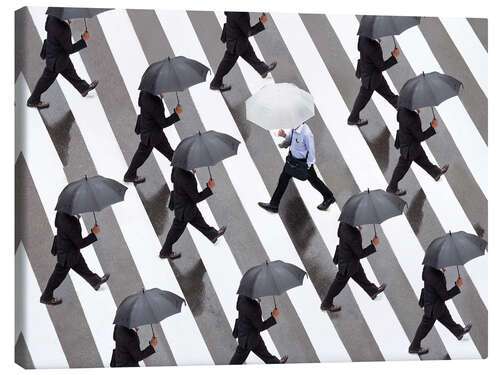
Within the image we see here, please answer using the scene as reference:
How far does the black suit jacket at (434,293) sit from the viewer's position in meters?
24.5

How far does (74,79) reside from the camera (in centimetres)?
2473

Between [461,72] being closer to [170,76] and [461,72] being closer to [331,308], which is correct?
[331,308]

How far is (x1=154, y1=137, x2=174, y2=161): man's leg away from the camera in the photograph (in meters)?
24.6

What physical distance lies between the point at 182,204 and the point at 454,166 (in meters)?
4.15

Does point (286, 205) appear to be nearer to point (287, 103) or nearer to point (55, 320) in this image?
point (287, 103)

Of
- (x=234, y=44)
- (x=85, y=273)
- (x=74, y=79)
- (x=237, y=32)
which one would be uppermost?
(x=74, y=79)

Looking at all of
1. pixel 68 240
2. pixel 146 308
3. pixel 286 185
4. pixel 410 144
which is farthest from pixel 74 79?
pixel 410 144

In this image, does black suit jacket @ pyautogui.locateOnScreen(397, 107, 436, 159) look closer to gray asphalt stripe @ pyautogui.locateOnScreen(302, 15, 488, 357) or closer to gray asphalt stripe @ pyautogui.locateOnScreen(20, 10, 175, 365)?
gray asphalt stripe @ pyautogui.locateOnScreen(302, 15, 488, 357)

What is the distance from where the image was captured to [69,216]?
78.6ft

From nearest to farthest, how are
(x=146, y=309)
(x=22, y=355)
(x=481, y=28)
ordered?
(x=146, y=309) → (x=22, y=355) → (x=481, y=28)

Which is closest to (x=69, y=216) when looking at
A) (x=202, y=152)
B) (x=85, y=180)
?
(x=85, y=180)

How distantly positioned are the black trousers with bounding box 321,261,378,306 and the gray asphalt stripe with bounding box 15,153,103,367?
3419 mm

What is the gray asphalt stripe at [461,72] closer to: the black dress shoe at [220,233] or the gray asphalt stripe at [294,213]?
the gray asphalt stripe at [294,213]

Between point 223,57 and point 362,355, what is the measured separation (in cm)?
480
